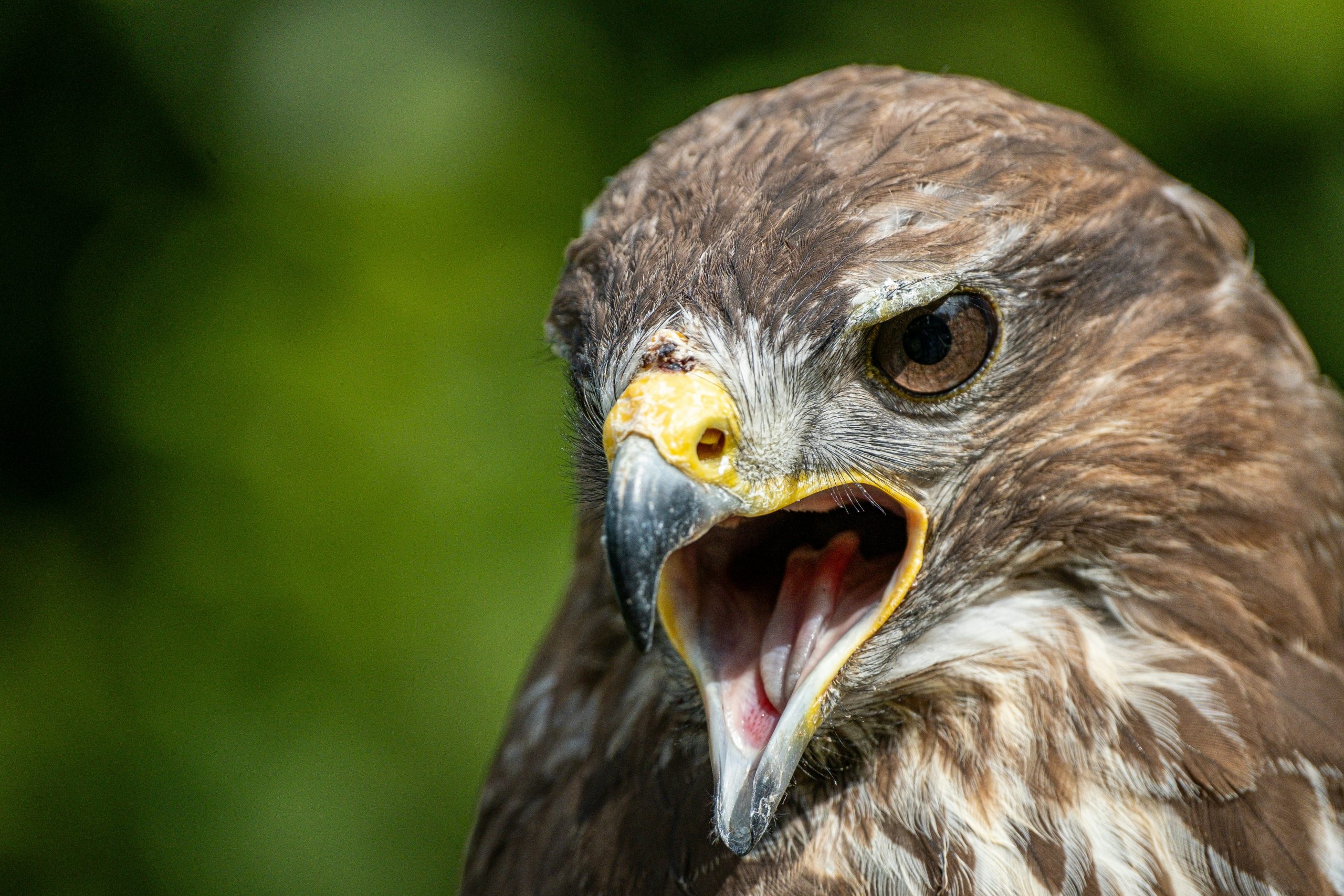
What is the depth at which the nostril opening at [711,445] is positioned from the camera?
5.10ft

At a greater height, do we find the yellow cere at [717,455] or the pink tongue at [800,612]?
the yellow cere at [717,455]

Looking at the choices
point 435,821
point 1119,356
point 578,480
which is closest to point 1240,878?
point 1119,356

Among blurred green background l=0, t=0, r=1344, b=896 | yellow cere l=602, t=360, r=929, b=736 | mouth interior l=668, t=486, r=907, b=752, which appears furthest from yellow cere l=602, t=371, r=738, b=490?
Answer: blurred green background l=0, t=0, r=1344, b=896

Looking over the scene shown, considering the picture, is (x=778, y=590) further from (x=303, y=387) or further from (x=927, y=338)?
(x=303, y=387)

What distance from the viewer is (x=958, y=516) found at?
1701 millimetres

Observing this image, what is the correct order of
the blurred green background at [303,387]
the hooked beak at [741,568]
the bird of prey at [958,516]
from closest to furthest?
the hooked beak at [741,568], the bird of prey at [958,516], the blurred green background at [303,387]

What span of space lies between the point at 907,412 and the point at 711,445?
267mm

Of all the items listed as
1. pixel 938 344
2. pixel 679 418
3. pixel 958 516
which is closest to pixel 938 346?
pixel 938 344

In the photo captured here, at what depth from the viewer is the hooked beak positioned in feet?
4.97

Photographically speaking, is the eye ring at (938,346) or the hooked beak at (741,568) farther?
the eye ring at (938,346)

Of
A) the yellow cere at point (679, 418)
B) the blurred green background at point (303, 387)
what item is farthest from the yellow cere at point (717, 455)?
the blurred green background at point (303, 387)

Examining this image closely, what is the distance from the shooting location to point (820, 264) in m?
1.61

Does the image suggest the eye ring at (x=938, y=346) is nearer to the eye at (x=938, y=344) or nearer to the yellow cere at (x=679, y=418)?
the eye at (x=938, y=344)

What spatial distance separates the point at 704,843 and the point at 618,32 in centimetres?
249
